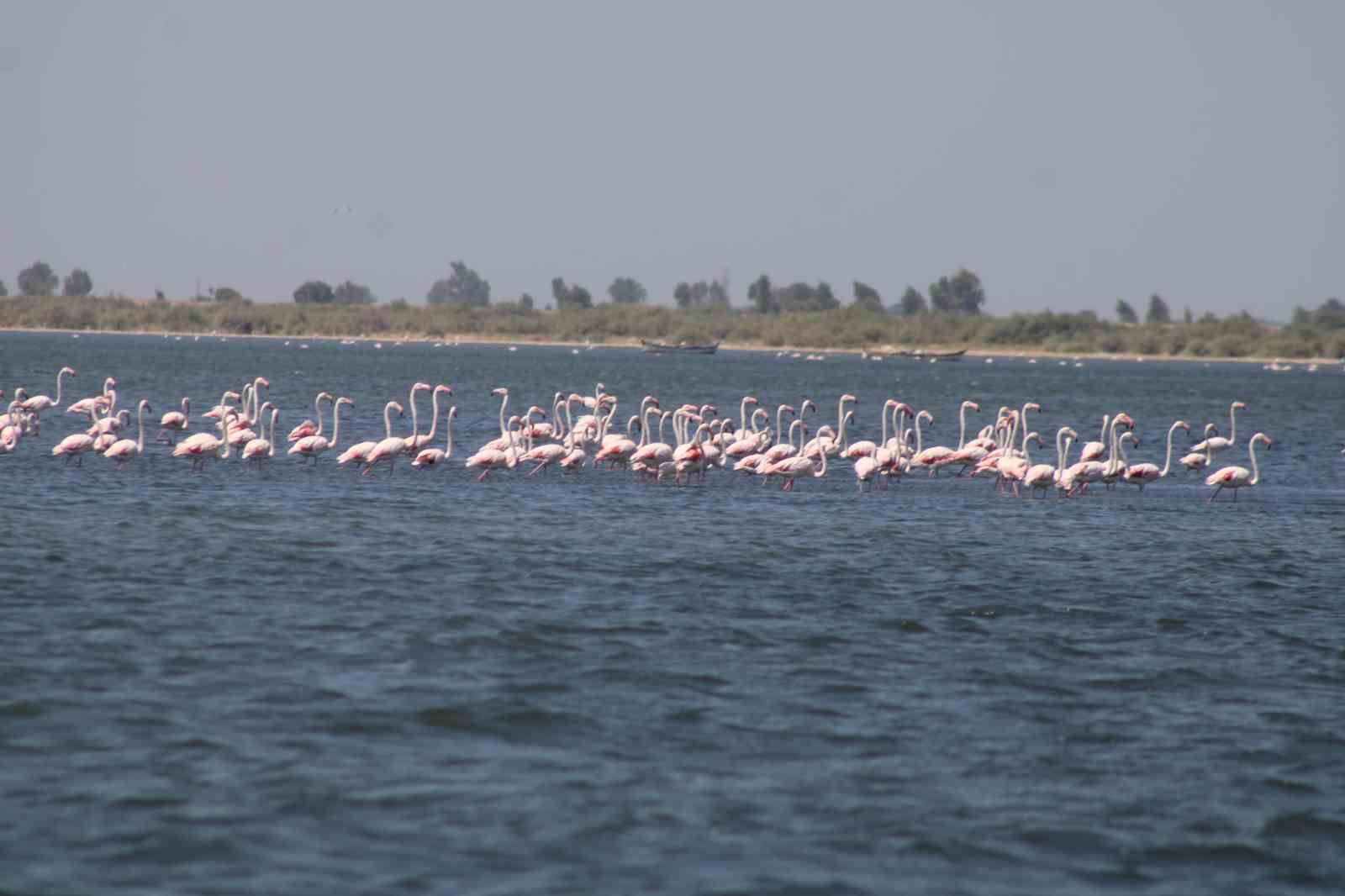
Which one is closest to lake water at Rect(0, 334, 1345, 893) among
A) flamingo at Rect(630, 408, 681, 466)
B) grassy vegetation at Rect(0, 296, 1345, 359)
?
flamingo at Rect(630, 408, 681, 466)

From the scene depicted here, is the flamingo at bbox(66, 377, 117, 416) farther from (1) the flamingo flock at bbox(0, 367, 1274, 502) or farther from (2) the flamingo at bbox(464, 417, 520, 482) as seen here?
(2) the flamingo at bbox(464, 417, 520, 482)

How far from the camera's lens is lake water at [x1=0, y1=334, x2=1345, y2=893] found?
841 centimetres

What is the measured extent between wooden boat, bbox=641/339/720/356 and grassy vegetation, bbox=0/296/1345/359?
11.7 metres

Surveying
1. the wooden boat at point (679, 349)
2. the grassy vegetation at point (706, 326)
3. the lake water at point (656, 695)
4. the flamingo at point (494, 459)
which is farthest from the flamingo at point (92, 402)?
the grassy vegetation at point (706, 326)

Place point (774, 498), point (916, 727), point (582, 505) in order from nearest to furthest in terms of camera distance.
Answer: point (916, 727), point (582, 505), point (774, 498)

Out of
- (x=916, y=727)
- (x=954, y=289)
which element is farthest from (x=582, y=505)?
(x=954, y=289)

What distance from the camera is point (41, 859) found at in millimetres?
8023

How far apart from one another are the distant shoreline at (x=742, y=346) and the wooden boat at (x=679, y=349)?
32.7 feet

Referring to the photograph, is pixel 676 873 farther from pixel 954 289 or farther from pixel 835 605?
pixel 954 289

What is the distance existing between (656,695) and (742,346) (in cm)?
15472

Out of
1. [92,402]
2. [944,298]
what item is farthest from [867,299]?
[92,402]

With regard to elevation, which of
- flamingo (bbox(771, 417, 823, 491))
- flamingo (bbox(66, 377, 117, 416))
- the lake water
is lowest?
the lake water

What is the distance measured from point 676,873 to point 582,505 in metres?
14.2

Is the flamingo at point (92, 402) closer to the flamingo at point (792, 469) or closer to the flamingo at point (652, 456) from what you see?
the flamingo at point (652, 456)
